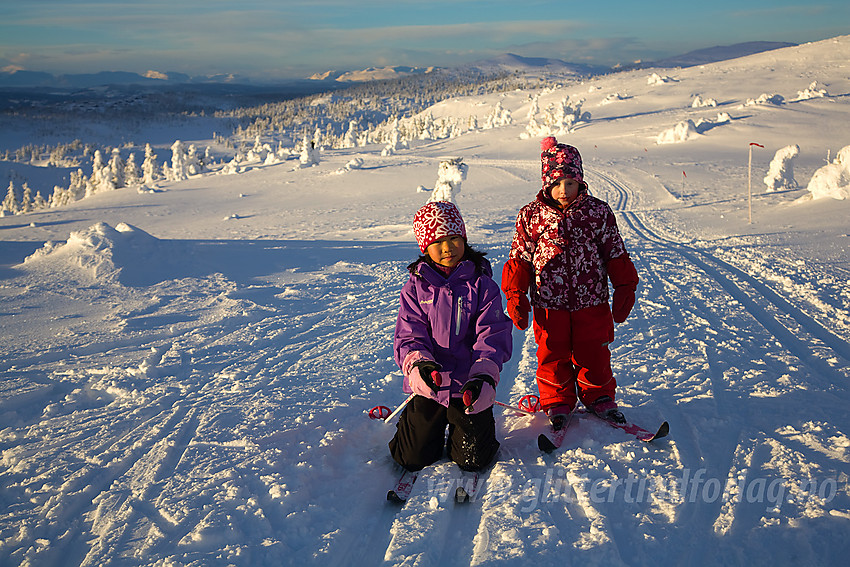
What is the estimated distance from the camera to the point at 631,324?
554 centimetres

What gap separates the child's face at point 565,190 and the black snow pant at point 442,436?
138 cm

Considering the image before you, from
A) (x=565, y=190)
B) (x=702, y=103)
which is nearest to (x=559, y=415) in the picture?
(x=565, y=190)

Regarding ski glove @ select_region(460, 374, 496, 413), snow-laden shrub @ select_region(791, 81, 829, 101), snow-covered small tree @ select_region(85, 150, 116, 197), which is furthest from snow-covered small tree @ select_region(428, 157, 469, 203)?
snow-covered small tree @ select_region(85, 150, 116, 197)

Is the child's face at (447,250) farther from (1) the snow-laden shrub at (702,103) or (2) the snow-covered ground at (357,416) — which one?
(1) the snow-laden shrub at (702,103)

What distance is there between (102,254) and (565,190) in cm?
800

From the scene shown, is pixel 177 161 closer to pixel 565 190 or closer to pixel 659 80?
pixel 565 190

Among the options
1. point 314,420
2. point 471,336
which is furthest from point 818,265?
point 314,420

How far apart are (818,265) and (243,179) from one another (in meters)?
28.7

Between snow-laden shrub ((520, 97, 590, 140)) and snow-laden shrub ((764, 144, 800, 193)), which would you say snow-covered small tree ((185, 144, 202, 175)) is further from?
snow-laden shrub ((764, 144, 800, 193))

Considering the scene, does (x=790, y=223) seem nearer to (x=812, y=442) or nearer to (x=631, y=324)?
(x=631, y=324)

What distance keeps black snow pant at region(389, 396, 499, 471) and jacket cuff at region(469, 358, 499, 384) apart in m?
0.23

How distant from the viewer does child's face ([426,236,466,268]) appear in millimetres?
2994

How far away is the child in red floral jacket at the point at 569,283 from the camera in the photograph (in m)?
3.27

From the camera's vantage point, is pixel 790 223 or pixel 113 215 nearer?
pixel 790 223
